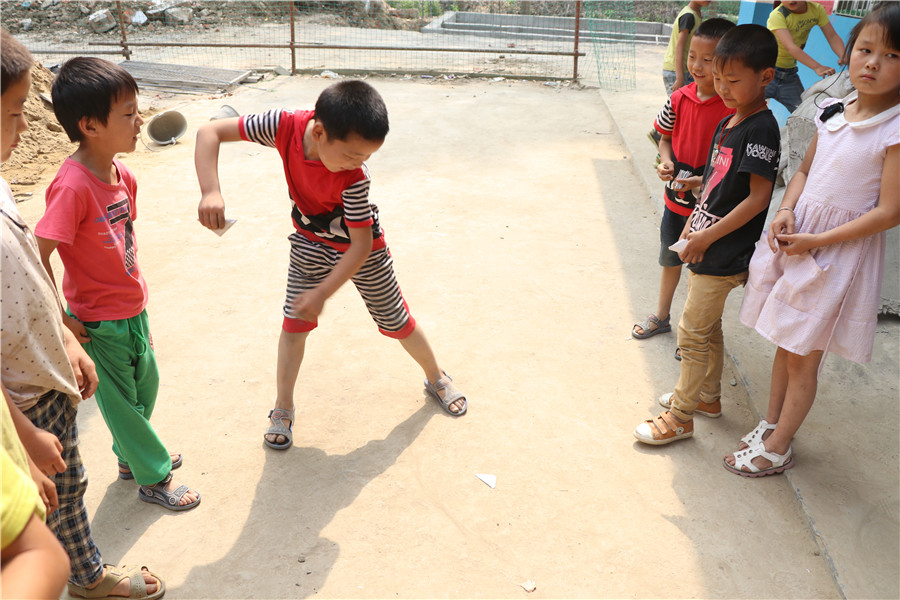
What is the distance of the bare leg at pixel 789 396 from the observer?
7.88 ft

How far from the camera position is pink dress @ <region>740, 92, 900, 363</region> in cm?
215

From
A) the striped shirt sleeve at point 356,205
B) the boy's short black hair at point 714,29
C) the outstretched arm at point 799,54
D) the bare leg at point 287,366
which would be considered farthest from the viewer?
the outstretched arm at point 799,54

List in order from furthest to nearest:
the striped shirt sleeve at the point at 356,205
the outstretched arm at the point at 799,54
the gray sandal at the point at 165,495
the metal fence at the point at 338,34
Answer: the metal fence at the point at 338,34, the outstretched arm at the point at 799,54, the gray sandal at the point at 165,495, the striped shirt sleeve at the point at 356,205

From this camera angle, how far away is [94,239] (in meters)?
2.07

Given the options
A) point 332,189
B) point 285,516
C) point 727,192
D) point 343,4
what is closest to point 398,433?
point 285,516

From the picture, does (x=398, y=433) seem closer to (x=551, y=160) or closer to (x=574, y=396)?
(x=574, y=396)

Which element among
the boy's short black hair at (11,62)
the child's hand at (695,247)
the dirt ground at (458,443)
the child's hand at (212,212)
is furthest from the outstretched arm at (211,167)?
→ the child's hand at (695,247)

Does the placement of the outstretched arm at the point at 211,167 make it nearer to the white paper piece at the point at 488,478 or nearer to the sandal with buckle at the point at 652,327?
the white paper piece at the point at 488,478

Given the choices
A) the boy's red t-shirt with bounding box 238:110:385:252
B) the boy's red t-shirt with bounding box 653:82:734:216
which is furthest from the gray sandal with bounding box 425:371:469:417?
the boy's red t-shirt with bounding box 653:82:734:216

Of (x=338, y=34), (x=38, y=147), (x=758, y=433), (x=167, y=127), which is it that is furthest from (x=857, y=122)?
(x=338, y=34)

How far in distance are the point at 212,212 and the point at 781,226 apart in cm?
187

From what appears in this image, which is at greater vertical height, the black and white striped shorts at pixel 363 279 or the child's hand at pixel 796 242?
the child's hand at pixel 796 242

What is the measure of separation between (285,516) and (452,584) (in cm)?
65

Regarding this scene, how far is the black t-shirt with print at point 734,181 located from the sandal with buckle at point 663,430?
1.98 ft
